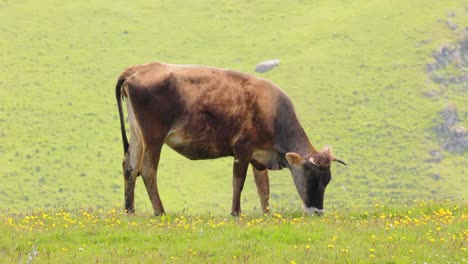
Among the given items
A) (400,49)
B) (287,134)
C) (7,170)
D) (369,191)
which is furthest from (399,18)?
(287,134)

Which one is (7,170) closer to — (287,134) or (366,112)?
(366,112)

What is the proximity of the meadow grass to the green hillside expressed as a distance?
291 feet

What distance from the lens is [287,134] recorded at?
20.3 m

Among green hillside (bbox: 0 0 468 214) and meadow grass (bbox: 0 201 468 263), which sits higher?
meadow grass (bbox: 0 201 468 263)

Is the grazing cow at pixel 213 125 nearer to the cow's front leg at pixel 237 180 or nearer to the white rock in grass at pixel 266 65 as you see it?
the cow's front leg at pixel 237 180

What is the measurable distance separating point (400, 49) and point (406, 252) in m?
159

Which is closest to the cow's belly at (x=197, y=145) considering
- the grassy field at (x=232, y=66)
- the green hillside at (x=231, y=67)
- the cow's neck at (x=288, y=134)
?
the cow's neck at (x=288, y=134)

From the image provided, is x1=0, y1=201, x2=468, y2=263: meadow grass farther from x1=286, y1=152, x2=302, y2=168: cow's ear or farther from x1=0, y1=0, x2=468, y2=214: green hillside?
x1=0, y1=0, x2=468, y2=214: green hillside

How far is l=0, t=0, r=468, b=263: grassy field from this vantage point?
424ft

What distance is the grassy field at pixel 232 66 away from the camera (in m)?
129

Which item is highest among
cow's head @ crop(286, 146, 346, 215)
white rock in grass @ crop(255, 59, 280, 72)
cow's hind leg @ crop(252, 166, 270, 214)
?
cow's head @ crop(286, 146, 346, 215)

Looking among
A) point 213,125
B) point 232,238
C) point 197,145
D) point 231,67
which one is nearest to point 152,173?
point 197,145

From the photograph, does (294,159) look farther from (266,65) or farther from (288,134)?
(266,65)

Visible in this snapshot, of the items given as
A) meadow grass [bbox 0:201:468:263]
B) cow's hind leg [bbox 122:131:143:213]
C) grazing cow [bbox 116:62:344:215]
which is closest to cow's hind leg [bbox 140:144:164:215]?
grazing cow [bbox 116:62:344:215]
